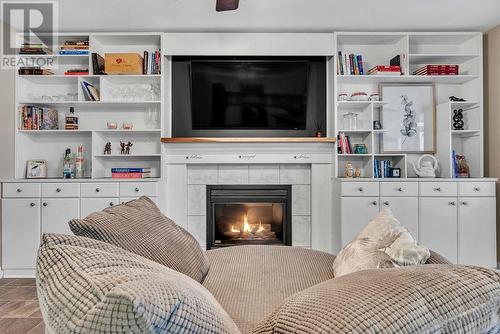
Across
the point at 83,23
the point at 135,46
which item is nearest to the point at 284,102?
the point at 135,46

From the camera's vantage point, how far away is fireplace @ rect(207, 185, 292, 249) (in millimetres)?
4277

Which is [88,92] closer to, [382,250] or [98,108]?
[98,108]

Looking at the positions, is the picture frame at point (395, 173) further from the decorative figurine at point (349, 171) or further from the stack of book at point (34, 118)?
the stack of book at point (34, 118)

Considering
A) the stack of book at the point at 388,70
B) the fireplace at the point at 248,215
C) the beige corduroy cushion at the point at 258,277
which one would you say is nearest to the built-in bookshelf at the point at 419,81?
the stack of book at the point at 388,70

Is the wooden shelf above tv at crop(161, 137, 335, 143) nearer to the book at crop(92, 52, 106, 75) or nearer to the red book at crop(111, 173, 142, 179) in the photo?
the red book at crop(111, 173, 142, 179)

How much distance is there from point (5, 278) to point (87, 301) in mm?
3897

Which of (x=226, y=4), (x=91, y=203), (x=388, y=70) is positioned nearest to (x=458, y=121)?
(x=388, y=70)

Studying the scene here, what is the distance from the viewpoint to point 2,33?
12.8ft

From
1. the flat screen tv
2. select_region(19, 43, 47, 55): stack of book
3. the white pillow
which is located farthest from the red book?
the white pillow

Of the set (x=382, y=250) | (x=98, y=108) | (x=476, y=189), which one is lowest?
(x=382, y=250)

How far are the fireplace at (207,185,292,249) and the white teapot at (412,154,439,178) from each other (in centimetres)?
138

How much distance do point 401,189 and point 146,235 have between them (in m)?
3.01

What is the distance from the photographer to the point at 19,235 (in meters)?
3.82

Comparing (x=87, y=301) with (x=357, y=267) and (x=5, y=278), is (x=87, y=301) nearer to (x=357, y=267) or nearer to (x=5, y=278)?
(x=357, y=267)
